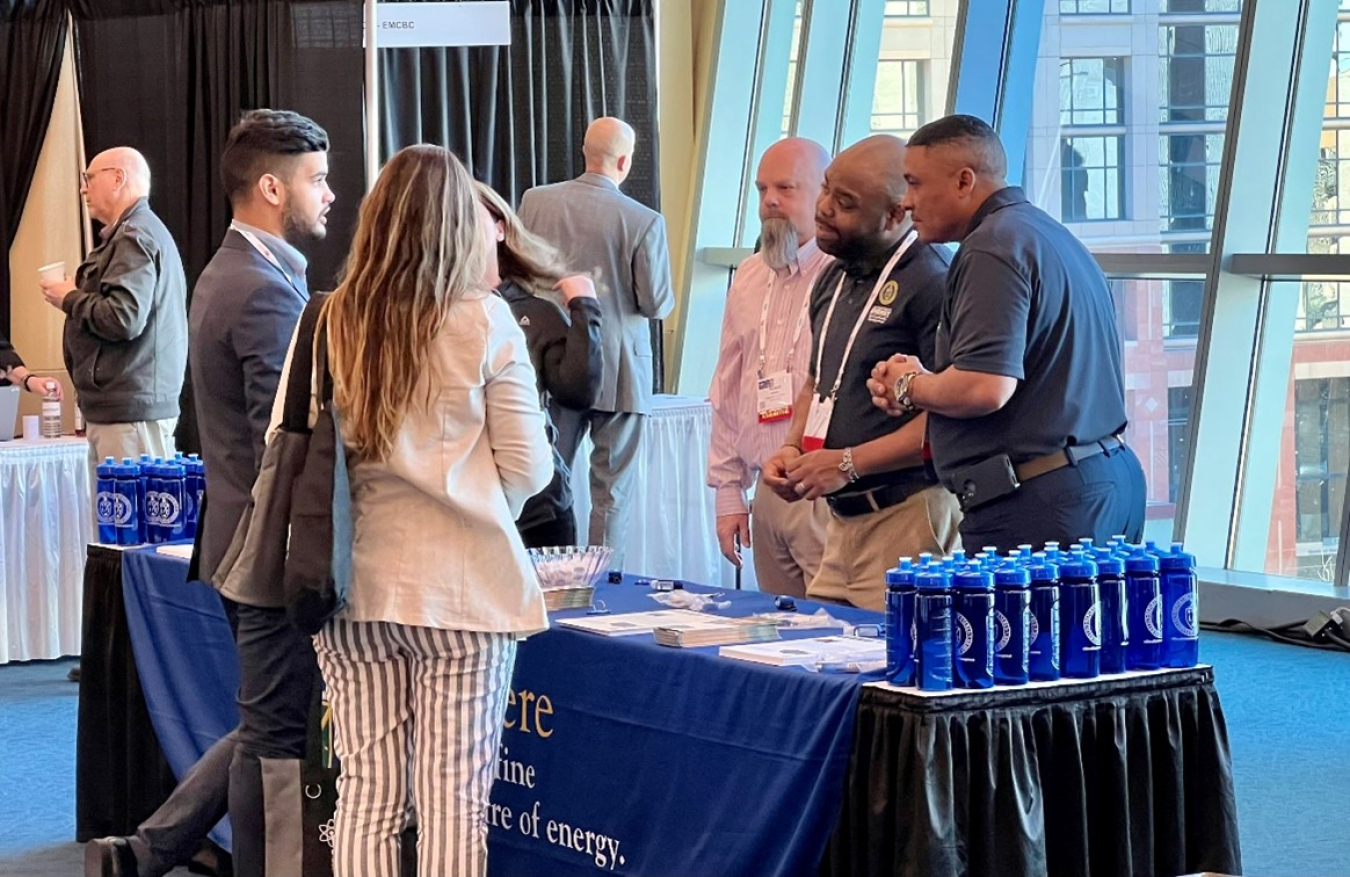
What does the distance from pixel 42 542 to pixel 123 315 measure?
109 cm

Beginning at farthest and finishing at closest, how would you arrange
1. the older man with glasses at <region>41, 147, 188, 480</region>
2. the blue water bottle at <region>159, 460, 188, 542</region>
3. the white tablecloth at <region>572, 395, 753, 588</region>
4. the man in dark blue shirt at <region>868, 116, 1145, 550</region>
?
the white tablecloth at <region>572, 395, 753, 588</region> < the older man with glasses at <region>41, 147, 188, 480</region> < the blue water bottle at <region>159, 460, 188, 542</region> < the man in dark blue shirt at <region>868, 116, 1145, 550</region>

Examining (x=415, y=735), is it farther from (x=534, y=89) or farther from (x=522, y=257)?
(x=534, y=89)

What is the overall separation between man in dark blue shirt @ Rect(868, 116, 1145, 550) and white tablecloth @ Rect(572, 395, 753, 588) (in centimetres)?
360

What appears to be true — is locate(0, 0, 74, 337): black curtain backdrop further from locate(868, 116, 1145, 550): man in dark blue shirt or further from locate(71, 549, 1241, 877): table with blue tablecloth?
locate(868, 116, 1145, 550): man in dark blue shirt

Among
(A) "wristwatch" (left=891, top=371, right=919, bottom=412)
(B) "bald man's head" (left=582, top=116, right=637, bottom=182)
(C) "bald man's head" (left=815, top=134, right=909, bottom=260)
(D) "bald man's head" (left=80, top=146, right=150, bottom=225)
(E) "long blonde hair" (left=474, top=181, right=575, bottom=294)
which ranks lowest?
(A) "wristwatch" (left=891, top=371, right=919, bottom=412)

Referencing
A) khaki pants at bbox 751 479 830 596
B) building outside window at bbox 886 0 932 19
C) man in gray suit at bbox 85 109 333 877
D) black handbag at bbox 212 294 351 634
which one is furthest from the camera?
building outside window at bbox 886 0 932 19

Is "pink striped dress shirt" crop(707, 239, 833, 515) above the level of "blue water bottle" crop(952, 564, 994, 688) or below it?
above

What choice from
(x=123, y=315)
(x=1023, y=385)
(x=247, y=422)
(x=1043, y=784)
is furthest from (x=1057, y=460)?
(x=123, y=315)

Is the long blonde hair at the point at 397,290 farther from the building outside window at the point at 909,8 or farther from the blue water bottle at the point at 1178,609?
the building outside window at the point at 909,8

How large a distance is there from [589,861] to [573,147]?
18.7ft

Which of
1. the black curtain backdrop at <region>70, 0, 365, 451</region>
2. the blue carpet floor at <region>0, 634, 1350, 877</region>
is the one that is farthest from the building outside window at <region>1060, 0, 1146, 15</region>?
the black curtain backdrop at <region>70, 0, 365, 451</region>

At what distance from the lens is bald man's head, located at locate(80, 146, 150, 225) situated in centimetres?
557

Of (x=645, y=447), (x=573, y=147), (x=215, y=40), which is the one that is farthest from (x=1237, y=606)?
(x=215, y=40)

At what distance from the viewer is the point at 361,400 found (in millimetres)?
2695
